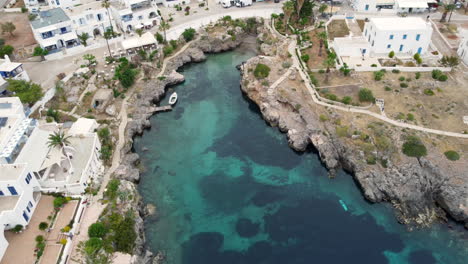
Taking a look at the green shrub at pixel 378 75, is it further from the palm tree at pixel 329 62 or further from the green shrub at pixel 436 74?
the green shrub at pixel 436 74

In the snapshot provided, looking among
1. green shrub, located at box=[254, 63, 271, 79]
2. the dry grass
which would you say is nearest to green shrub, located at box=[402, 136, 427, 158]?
green shrub, located at box=[254, 63, 271, 79]

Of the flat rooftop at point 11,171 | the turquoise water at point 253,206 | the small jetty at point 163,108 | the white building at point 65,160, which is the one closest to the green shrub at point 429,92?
the turquoise water at point 253,206

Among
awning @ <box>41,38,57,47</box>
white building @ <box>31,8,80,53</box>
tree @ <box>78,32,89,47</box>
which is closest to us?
awning @ <box>41,38,57,47</box>

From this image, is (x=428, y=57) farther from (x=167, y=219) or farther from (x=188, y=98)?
(x=167, y=219)

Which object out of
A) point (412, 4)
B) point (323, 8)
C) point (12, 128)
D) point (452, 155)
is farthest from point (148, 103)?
point (412, 4)

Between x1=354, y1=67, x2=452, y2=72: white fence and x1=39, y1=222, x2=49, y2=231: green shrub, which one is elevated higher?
x1=354, y1=67, x2=452, y2=72: white fence

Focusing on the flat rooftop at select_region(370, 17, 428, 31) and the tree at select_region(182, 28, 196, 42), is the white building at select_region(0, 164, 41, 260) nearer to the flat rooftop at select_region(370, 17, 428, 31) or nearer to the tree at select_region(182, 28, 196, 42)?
the tree at select_region(182, 28, 196, 42)

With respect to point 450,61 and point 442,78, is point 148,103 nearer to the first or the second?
point 442,78

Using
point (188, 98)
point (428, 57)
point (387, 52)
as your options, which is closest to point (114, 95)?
point (188, 98)
